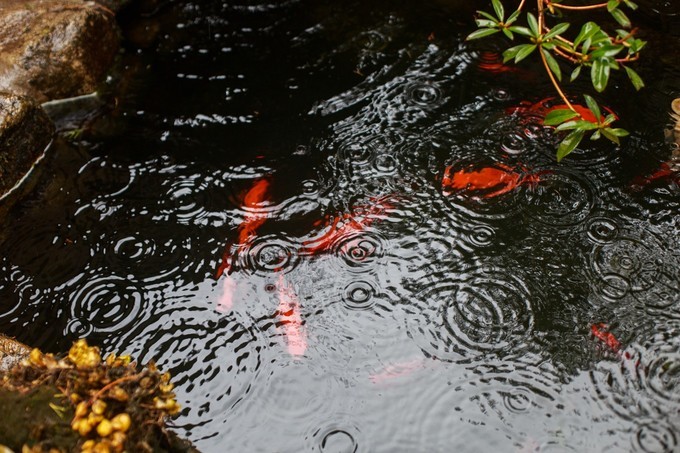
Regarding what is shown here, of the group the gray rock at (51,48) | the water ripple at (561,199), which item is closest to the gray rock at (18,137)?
the gray rock at (51,48)

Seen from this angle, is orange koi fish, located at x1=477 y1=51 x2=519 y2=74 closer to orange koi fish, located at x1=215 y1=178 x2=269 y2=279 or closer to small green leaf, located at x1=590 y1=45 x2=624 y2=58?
small green leaf, located at x1=590 y1=45 x2=624 y2=58

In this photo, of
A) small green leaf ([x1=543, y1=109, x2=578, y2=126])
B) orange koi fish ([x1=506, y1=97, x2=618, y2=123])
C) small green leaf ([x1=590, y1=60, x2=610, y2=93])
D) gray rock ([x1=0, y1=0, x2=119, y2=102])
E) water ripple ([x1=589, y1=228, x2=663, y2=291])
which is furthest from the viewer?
gray rock ([x1=0, y1=0, x2=119, y2=102])

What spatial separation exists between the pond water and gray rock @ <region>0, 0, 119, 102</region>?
0.33m

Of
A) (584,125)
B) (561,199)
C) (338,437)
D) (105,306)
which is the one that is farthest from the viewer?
(561,199)

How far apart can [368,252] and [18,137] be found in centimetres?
259

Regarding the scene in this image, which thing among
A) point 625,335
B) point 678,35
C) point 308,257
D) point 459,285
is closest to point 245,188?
point 308,257

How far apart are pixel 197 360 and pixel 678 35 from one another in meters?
4.29

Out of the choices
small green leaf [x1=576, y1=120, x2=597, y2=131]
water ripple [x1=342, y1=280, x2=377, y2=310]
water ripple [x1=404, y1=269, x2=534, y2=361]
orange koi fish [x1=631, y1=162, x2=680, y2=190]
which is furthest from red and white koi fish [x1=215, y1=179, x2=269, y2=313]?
orange koi fish [x1=631, y1=162, x2=680, y2=190]

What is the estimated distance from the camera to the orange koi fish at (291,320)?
10.3 ft

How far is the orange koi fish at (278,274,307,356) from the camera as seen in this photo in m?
3.14

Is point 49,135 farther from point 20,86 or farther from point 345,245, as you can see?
point 345,245

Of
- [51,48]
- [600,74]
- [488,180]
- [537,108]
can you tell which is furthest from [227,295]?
[51,48]

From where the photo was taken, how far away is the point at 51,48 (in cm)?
457

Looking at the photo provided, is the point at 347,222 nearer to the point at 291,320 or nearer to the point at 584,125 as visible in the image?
the point at 291,320
